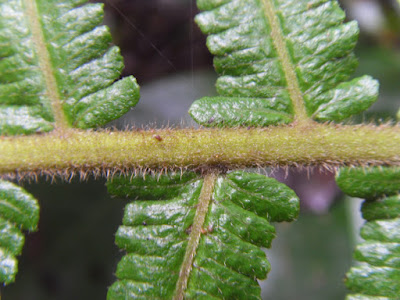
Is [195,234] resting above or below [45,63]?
below

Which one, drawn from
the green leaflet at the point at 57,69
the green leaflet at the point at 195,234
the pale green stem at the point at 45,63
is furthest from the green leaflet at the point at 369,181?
the pale green stem at the point at 45,63

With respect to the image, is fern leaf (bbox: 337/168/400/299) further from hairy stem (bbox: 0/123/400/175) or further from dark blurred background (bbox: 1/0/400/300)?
dark blurred background (bbox: 1/0/400/300)

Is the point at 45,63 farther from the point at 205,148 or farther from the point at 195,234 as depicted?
the point at 195,234

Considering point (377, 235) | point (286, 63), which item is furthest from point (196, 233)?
point (286, 63)

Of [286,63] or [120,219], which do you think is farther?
[120,219]

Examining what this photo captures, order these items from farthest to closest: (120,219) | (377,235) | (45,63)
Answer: (120,219) < (45,63) < (377,235)

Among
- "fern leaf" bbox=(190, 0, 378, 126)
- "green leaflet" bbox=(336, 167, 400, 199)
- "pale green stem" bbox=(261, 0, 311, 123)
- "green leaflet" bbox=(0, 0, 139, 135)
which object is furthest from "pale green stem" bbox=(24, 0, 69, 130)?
"green leaflet" bbox=(336, 167, 400, 199)

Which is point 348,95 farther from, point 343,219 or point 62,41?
point 343,219
